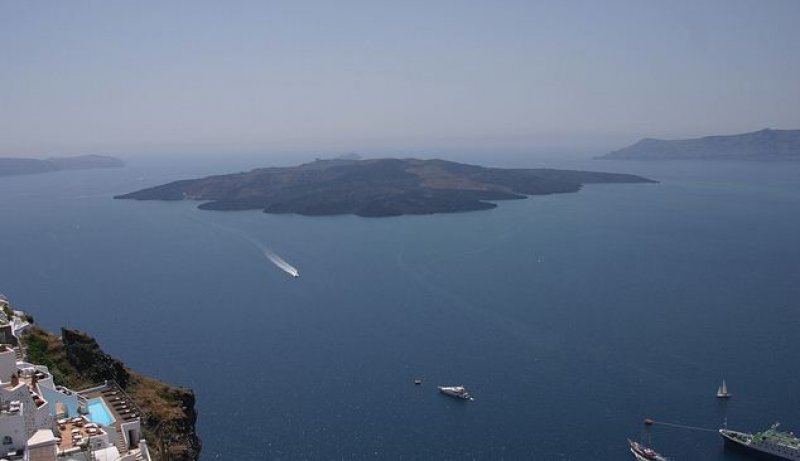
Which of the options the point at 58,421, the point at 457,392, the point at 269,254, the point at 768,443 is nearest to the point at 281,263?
the point at 269,254

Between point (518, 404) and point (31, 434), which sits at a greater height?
point (31, 434)

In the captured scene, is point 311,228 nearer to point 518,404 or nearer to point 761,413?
point 518,404

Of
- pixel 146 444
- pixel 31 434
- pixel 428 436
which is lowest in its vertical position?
pixel 428 436

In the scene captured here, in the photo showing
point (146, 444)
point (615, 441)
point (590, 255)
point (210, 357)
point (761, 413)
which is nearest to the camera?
point (146, 444)

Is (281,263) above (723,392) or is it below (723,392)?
above

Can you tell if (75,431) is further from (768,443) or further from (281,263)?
(281,263)

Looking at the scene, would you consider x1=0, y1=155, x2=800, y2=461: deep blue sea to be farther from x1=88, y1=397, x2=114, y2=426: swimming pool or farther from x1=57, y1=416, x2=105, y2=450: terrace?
x1=57, y1=416, x2=105, y2=450: terrace

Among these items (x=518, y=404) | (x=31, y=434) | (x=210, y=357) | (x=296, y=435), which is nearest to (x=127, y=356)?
(x=210, y=357)

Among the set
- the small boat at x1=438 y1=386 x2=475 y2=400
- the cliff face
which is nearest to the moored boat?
the small boat at x1=438 y1=386 x2=475 y2=400
